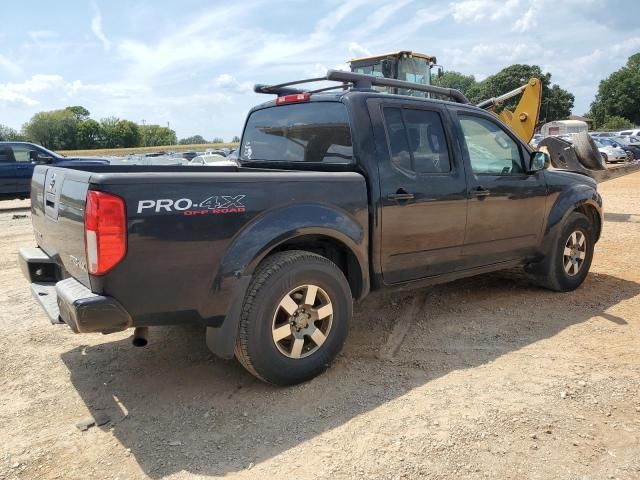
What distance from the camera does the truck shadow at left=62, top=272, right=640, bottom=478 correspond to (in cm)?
283

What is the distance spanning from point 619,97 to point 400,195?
84098mm

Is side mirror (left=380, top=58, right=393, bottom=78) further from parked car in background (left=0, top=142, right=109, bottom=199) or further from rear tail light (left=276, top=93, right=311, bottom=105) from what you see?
rear tail light (left=276, top=93, right=311, bottom=105)

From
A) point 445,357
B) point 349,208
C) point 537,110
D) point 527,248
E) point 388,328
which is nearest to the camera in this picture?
point 349,208

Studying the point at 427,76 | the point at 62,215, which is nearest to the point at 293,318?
the point at 62,215

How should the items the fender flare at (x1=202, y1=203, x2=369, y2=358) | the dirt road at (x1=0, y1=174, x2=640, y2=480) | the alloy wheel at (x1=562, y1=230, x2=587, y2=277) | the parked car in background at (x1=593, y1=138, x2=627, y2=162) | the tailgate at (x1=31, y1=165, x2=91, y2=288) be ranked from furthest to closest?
the parked car in background at (x1=593, y1=138, x2=627, y2=162) < the alloy wheel at (x1=562, y1=230, x2=587, y2=277) < the fender flare at (x1=202, y1=203, x2=369, y2=358) < the tailgate at (x1=31, y1=165, x2=91, y2=288) < the dirt road at (x1=0, y1=174, x2=640, y2=480)

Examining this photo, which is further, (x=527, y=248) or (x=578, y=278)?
(x=578, y=278)

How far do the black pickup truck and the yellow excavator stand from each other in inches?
256

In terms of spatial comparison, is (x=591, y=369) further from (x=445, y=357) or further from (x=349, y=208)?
(x=349, y=208)

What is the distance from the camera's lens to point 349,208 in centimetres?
357

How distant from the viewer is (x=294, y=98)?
4332 mm

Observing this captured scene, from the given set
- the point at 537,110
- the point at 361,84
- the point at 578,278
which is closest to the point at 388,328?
the point at 361,84

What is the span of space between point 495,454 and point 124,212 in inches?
87.9

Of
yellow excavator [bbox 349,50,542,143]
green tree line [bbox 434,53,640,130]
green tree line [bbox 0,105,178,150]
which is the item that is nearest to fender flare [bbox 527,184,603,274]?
yellow excavator [bbox 349,50,542,143]

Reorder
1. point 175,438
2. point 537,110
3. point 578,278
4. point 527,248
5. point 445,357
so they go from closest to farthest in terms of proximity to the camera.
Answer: point 175,438 < point 445,357 < point 527,248 < point 578,278 < point 537,110
